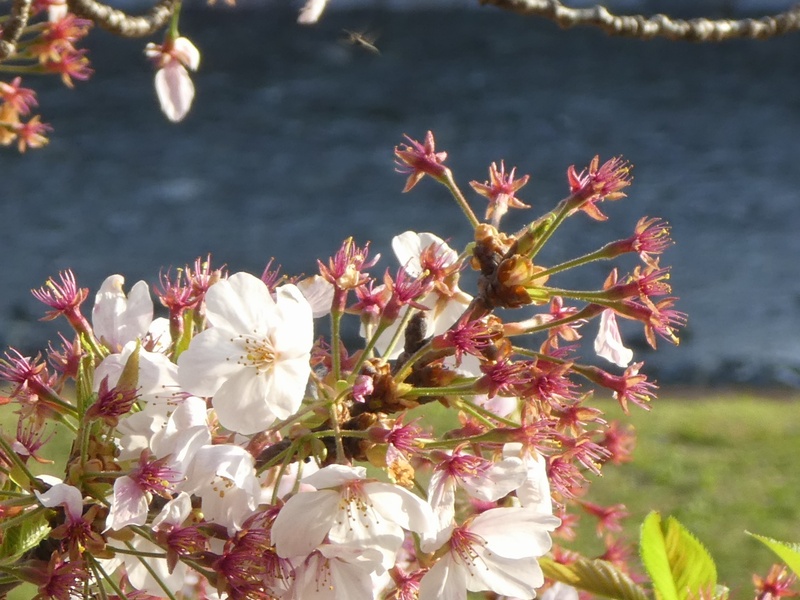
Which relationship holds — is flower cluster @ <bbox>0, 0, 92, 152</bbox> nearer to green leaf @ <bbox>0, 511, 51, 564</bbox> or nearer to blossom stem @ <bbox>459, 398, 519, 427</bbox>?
green leaf @ <bbox>0, 511, 51, 564</bbox>

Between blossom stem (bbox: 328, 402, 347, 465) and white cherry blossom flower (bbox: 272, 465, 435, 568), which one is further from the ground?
blossom stem (bbox: 328, 402, 347, 465)

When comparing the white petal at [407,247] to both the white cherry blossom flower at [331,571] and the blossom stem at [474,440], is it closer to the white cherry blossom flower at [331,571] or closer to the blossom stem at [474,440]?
the blossom stem at [474,440]

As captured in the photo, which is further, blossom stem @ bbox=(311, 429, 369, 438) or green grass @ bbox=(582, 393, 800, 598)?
green grass @ bbox=(582, 393, 800, 598)

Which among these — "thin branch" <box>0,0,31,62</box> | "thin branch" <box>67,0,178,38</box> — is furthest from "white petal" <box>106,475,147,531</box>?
"thin branch" <box>67,0,178,38</box>

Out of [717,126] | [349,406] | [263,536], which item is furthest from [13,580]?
[717,126]

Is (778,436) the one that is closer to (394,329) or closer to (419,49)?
(394,329)

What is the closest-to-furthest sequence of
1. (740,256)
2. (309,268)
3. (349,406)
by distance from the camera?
(349,406) < (309,268) < (740,256)
